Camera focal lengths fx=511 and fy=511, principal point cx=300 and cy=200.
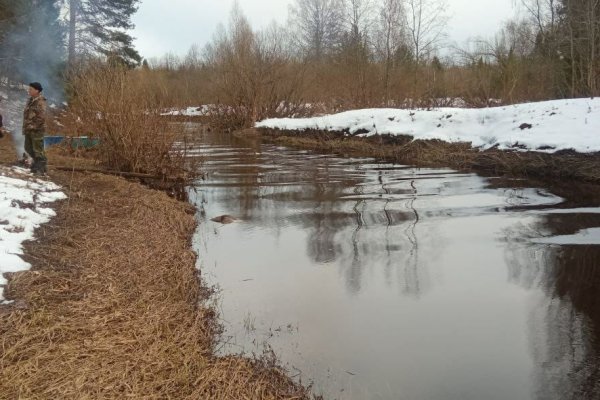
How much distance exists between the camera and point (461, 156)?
1600 centimetres

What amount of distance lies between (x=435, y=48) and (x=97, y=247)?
29810 mm

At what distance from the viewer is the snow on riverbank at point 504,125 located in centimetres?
1341

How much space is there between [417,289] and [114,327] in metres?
3.31

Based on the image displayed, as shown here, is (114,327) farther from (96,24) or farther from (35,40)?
(96,24)

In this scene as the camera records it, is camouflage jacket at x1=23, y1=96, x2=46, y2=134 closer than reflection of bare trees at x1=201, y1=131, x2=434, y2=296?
No

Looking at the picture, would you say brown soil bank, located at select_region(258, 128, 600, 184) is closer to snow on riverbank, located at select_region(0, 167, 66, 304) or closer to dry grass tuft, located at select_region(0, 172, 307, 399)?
dry grass tuft, located at select_region(0, 172, 307, 399)

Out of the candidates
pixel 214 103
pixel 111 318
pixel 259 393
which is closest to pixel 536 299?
pixel 259 393

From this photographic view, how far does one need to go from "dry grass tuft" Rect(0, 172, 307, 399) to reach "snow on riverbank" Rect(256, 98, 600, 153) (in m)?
10.8

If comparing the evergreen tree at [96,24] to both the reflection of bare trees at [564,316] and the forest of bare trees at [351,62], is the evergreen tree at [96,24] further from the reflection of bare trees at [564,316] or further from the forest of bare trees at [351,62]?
the reflection of bare trees at [564,316]

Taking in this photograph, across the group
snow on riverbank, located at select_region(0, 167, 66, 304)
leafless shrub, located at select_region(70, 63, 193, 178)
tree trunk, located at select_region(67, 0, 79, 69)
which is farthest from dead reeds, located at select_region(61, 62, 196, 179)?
tree trunk, located at select_region(67, 0, 79, 69)

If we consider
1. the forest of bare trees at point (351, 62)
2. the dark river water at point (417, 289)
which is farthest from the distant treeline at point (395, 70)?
the dark river water at point (417, 289)

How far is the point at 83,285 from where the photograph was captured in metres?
5.15

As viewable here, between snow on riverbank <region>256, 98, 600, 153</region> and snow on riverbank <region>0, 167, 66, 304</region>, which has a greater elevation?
snow on riverbank <region>256, 98, 600, 153</region>

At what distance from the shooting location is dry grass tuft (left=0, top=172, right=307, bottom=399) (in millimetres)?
3623
